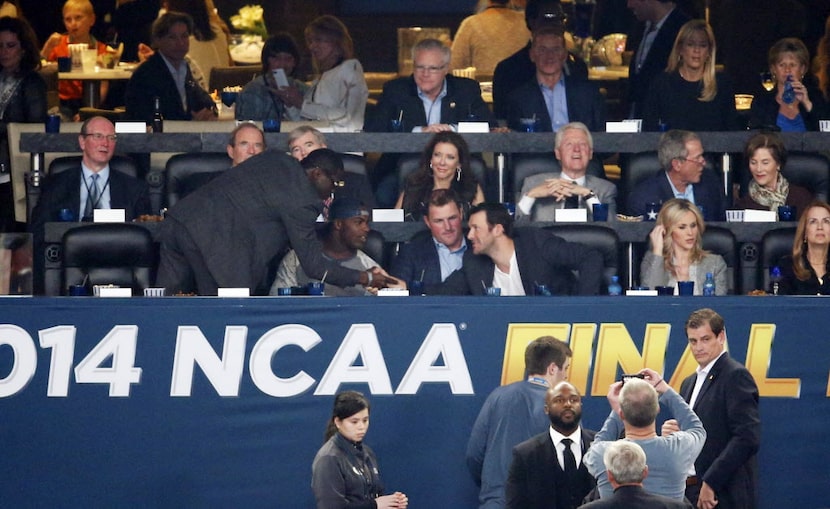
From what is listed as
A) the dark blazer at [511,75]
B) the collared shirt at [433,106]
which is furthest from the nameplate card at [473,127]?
the dark blazer at [511,75]

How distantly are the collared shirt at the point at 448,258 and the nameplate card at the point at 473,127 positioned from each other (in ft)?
4.67

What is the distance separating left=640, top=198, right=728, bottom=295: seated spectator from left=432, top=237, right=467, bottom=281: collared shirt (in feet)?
3.61

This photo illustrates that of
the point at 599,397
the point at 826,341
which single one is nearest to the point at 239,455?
the point at 599,397

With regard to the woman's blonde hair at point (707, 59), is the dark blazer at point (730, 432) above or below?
below

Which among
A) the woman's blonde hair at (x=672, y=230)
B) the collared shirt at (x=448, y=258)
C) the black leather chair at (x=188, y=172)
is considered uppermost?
the black leather chair at (x=188, y=172)

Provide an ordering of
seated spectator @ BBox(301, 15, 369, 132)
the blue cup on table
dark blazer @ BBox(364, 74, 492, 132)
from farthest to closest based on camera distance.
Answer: seated spectator @ BBox(301, 15, 369, 132) → dark blazer @ BBox(364, 74, 492, 132) → the blue cup on table

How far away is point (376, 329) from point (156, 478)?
1.32 meters

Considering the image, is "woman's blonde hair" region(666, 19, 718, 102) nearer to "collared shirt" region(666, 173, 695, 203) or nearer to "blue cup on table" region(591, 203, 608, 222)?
"collared shirt" region(666, 173, 695, 203)

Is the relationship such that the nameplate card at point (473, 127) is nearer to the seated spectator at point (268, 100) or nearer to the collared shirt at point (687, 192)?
the collared shirt at point (687, 192)

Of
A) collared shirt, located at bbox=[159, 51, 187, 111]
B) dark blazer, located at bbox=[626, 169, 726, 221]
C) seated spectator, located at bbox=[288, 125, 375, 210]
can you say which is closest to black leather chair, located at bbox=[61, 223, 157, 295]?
seated spectator, located at bbox=[288, 125, 375, 210]

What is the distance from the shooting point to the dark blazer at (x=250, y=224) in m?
8.80

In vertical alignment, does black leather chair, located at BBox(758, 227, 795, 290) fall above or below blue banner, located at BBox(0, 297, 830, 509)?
above

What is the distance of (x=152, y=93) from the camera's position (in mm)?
12023

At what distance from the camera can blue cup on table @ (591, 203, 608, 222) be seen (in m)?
9.86
